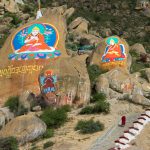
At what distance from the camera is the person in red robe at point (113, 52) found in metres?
36.9

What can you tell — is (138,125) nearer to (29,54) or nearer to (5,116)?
(5,116)

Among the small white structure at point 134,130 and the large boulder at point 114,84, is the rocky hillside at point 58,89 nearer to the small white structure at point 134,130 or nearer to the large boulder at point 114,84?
the large boulder at point 114,84

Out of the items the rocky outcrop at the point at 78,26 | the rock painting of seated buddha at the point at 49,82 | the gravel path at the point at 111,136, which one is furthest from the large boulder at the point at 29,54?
the rocky outcrop at the point at 78,26

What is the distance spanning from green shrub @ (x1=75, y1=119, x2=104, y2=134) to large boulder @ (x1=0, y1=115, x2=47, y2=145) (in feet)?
6.34

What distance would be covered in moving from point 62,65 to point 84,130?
584cm

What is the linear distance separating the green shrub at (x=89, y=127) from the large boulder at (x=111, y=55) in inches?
403

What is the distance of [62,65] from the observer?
101 feet

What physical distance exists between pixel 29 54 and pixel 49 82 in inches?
218

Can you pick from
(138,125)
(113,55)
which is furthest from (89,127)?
(113,55)

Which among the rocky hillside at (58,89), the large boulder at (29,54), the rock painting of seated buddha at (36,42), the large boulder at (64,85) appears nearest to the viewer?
the rocky hillside at (58,89)

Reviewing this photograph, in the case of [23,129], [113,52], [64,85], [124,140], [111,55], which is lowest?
[23,129]

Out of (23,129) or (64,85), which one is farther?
(64,85)

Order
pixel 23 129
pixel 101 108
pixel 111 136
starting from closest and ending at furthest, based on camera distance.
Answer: pixel 111 136
pixel 23 129
pixel 101 108

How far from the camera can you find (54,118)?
27.9m
